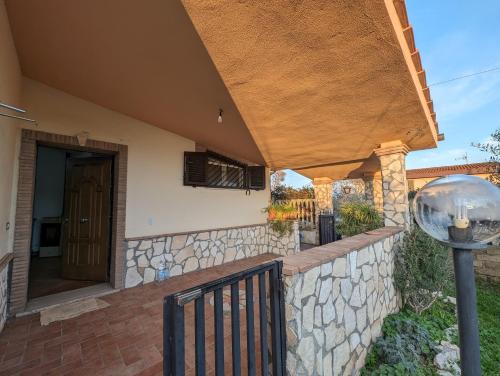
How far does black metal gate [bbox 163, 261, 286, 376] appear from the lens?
100 cm

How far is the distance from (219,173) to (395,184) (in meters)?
4.04

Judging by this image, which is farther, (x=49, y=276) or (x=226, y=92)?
(x=49, y=276)

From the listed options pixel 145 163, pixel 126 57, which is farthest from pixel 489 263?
pixel 126 57

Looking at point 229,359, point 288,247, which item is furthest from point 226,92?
point 288,247

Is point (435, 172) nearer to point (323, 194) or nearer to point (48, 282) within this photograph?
point (323, 194)

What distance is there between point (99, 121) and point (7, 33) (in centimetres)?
170

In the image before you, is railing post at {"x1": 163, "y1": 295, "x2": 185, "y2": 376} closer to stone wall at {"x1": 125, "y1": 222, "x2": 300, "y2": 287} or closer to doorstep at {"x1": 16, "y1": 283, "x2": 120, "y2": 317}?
doorstep at {"x1": 16, "y1": 283, "x2": 120, "y2": 317}

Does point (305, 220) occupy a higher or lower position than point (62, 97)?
lower

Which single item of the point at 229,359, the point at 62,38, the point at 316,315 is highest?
the point at 62,38

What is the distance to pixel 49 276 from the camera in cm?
470

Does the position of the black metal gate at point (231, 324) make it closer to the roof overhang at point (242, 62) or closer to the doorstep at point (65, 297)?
the roof overhang at point (242, 62)

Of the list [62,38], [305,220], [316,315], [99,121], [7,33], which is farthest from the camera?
[305,220]

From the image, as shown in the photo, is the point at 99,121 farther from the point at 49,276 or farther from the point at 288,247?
the point at 288,247

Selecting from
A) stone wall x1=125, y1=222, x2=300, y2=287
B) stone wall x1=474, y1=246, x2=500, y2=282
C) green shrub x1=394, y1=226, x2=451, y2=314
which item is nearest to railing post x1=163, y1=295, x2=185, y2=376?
stone wall x1=125, y1=222, x2=300, y2=287
